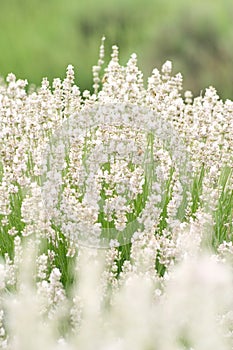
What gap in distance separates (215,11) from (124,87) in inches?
228

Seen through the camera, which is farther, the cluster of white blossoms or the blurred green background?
the blurred green background

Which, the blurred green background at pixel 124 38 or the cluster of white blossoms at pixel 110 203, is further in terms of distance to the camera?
the blurred green background at pixel 124 38

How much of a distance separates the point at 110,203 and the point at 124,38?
6.36m

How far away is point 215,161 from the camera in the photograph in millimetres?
2908

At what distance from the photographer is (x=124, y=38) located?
28.3 feet

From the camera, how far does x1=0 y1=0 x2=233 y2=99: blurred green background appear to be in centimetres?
812

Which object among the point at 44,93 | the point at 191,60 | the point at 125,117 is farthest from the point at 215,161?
the point at 191,60

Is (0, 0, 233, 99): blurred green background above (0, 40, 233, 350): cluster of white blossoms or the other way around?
above

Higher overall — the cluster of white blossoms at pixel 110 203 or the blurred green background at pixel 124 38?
the blurred green background at pixel 124 38

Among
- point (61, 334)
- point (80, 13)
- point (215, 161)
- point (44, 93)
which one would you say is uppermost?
point (80, 13)

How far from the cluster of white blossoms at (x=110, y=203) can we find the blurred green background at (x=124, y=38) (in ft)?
15.4

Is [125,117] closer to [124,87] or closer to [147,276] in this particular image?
[124,87]

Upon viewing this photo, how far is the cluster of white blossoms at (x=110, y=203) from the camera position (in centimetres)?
214

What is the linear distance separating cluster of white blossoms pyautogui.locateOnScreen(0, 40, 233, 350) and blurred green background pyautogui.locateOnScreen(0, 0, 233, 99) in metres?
4.69
